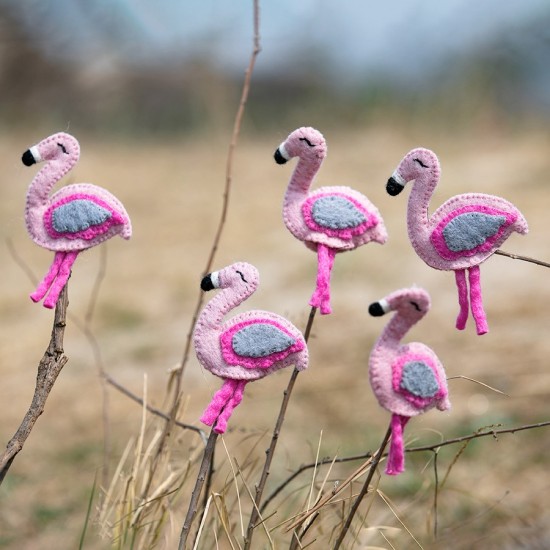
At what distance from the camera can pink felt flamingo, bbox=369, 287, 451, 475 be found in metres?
0.91

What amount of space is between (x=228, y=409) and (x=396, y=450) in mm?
214

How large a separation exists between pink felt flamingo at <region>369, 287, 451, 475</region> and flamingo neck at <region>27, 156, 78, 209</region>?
0.45 m

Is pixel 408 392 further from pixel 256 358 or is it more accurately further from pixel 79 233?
pixel 79 233

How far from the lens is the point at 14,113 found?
24.6ft

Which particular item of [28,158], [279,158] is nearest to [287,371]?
[279,158]

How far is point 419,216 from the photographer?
0.96 m

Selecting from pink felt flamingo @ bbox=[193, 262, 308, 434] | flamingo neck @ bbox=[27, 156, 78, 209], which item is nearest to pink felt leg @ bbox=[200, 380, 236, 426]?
pink felt flamingo @ bbox=[193, 262, 308, 434]

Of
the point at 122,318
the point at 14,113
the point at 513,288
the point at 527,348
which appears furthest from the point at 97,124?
the point at 527,348

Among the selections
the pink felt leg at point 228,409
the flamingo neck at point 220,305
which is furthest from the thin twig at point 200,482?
the flamingo neck at point 220,305

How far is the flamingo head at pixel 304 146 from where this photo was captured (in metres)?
0.97

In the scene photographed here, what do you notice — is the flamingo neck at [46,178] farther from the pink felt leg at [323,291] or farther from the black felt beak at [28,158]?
the pink felt leg at [323,291]

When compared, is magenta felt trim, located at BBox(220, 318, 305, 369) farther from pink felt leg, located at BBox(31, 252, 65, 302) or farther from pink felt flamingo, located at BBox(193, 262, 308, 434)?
pink felt leg, located at BBox(31, 252, 65, 302)

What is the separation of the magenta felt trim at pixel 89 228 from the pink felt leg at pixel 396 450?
0.43 metres

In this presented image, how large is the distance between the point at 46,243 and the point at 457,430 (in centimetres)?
150
